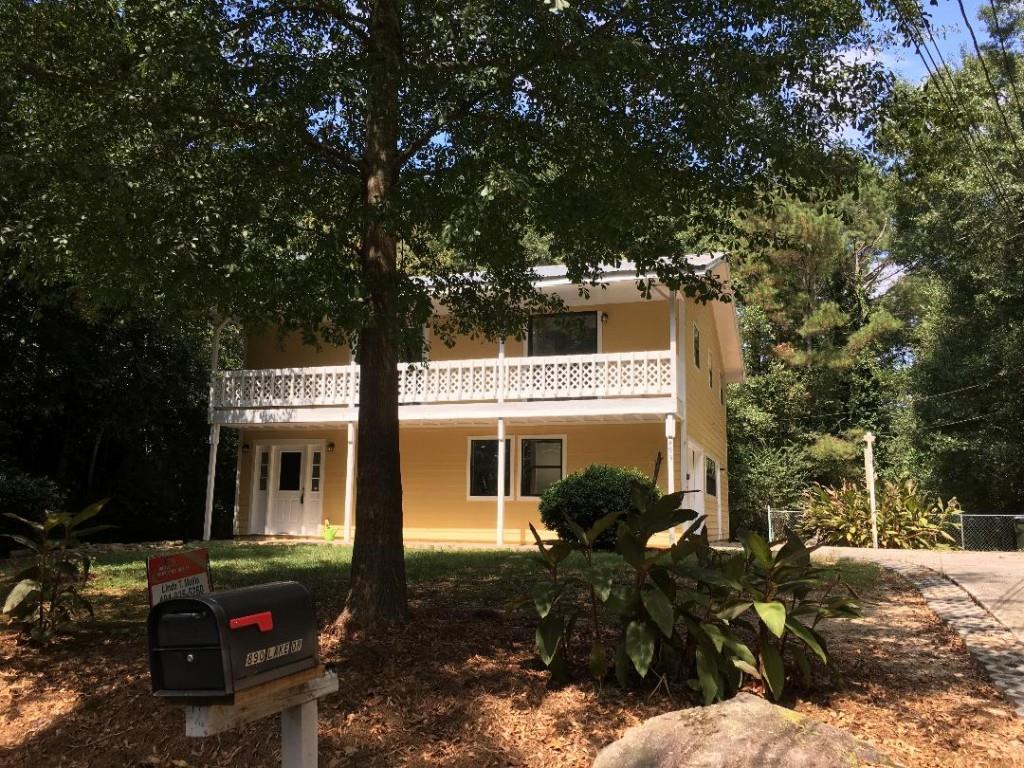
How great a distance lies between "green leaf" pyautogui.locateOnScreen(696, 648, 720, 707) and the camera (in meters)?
4.20

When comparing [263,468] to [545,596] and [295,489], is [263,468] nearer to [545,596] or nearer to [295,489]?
[295,489]

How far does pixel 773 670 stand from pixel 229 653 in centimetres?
302

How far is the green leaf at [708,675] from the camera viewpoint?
4.20 meters

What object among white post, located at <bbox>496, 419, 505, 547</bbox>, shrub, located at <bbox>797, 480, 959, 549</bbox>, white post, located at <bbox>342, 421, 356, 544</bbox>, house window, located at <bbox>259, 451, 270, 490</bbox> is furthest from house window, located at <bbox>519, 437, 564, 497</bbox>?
house window, located at <bbox>259, 451, 270, 490</bbox>

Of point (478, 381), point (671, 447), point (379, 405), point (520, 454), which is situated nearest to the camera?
point (379, 405)

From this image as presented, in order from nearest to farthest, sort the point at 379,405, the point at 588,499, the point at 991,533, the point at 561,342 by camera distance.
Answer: the point at 379,405, the point at 588,499, the point at 991,533, the point at 561,342

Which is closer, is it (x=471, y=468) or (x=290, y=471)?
(x=471, y=468)

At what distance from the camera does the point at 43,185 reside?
6027mm

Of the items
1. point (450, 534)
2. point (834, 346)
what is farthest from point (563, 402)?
point (834, 346)

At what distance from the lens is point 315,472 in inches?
762

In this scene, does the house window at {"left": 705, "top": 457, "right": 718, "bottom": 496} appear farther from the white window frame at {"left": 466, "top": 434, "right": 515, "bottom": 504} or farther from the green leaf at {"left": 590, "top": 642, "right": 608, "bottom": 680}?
the green leaf at {"left": 590, "top": 642, "right": 608, "bottom": 680}

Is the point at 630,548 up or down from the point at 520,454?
down

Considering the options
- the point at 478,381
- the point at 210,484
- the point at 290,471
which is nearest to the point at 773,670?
the point at 478,381

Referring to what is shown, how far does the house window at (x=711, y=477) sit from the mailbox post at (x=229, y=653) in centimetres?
1841
